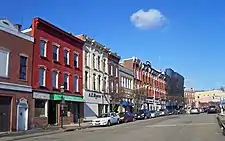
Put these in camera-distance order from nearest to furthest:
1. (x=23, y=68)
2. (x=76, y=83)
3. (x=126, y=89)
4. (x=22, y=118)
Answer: (x=22, y=118), (x=23, y=68), (x=76, y=83), (x=126, y=89)

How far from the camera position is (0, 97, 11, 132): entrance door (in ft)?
96.1

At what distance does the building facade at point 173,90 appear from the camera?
347 feet

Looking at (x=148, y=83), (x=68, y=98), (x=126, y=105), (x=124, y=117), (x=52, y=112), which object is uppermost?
(x=148, y=83)

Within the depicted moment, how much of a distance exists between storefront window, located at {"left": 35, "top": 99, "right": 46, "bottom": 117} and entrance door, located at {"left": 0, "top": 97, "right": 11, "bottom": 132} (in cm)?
434

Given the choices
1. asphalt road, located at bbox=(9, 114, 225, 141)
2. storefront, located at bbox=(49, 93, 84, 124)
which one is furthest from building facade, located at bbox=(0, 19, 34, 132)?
asphalt road, located at bbox=(9, 114, 225, 141)

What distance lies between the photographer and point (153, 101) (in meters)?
84.1

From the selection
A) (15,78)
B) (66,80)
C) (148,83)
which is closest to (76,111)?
(66,80)

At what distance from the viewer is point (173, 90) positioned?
371 ft

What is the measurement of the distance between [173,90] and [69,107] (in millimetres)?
76722

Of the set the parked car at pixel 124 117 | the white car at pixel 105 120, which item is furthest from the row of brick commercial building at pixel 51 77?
the parked car at pixel 124 117

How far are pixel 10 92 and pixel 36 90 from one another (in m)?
4.05

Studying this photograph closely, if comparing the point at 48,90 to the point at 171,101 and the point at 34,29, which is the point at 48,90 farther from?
the point at 171,101

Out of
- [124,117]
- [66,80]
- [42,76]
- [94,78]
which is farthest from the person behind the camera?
[94,78]

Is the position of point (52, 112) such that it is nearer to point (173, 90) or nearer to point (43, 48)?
point (43, 48)
